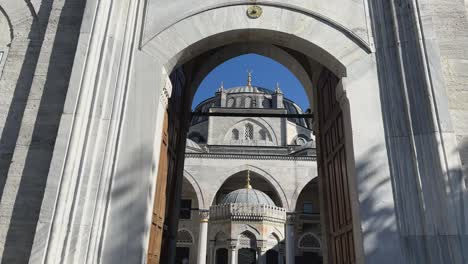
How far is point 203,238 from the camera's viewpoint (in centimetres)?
2556

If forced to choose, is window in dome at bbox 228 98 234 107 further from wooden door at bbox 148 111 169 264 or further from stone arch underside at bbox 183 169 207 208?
wooden door at bbox 148 111 169 264

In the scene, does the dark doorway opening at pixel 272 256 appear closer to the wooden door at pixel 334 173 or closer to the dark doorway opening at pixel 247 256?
the dark doorway opening at pixel 247 256

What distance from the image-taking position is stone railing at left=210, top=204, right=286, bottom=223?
21344mm

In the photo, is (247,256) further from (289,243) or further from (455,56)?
(455,56)

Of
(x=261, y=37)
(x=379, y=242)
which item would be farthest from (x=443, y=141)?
(x=261, y=37)

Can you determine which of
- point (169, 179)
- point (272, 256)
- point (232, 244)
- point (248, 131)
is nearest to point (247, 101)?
point (248, 131)

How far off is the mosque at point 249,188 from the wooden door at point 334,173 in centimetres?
1624

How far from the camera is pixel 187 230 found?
29891 millimetres

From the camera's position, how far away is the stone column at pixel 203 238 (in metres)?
25.1

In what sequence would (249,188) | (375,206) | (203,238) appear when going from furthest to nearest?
(203,238) → (249,188) → (375,206)

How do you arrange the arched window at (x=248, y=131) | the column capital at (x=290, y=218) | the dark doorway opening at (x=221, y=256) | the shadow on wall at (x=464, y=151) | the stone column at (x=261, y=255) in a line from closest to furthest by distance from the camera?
the shadow on wall at (x=464, y=151) < the stone column at (x=261, y=255) < the dark doorway opening at (x=221, y=256) < the column capital at (x=290, y=218) < the arched window at (x=248, y=131)

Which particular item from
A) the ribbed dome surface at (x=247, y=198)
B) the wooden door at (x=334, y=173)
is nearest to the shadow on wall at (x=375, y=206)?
the wooden door at (x=334, y=173)

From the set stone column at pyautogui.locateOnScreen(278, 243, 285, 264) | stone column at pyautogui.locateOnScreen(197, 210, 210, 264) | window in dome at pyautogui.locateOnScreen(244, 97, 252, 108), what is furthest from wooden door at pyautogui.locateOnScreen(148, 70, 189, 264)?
window in dome at pyautogui.locateOnScreen(244, 97, 252, 108)

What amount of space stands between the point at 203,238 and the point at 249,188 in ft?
16.9
